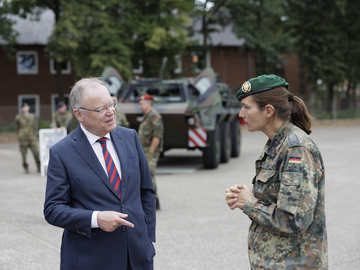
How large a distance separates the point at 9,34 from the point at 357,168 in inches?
903

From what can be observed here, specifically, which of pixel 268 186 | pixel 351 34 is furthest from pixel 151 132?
pixel 351 34

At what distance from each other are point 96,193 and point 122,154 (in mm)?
265

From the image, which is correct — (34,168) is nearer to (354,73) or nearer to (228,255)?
(228,255)

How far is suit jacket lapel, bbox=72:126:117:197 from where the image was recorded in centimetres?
247

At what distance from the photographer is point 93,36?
80.9ft

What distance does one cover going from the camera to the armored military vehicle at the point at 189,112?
10977 mm

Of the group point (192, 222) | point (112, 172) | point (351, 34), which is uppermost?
point (351, 34)

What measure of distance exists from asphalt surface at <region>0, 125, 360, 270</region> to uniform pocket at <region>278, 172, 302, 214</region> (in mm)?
2626

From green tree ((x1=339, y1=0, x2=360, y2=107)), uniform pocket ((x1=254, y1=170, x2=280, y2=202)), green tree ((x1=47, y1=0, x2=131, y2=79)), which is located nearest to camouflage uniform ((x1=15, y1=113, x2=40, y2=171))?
uniform pocket ((x1=254, y1=170, x2=280, y2=202))

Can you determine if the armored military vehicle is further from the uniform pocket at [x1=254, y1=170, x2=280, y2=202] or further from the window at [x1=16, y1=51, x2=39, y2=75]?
the window at [x1=16, y1=51, x2=39, y2=75]

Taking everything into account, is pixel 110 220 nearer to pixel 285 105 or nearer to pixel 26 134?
pixel 285 105

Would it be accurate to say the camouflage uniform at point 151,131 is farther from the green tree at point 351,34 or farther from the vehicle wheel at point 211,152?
the green tree at point 351,34

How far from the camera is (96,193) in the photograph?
246cm

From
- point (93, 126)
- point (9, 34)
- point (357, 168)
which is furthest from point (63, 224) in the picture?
point (9, 34)
